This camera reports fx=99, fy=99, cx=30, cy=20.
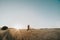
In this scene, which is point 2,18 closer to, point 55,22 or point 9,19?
point 9,19

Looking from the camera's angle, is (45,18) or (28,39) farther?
(45,18)

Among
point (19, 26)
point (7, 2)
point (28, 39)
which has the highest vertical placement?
point (7, 2)

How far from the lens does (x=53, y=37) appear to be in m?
1.13

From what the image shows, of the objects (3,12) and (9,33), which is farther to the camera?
(3,12)

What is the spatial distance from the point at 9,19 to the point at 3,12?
5.3 inches

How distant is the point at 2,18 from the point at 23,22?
0.98ft

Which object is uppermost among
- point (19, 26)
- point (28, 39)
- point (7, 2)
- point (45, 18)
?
point (7, 2)

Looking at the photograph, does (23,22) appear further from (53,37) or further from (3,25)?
(53,37)

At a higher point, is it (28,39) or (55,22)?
(55,22)

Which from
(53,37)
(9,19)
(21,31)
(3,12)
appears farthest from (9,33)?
(53,37)

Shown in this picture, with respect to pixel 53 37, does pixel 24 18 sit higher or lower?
higher

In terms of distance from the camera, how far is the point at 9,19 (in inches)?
53.4

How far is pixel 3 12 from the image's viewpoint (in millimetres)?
1379

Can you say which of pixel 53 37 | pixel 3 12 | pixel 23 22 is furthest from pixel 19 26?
pixel 53 37
